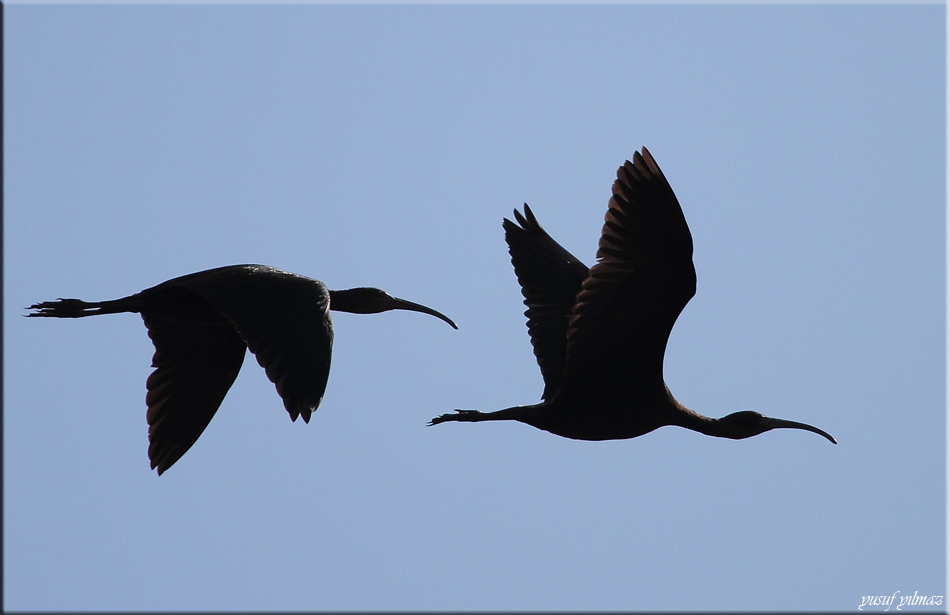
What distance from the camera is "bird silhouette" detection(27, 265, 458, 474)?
35.5ft

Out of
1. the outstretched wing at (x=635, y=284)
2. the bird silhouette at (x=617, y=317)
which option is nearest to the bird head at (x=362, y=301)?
the bird silhouette at (x=617, y=317)

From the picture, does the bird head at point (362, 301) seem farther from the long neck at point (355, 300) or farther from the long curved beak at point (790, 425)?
the long curved beak at point (790, 425)

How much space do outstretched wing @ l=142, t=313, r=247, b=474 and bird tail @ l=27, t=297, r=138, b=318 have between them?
601mm

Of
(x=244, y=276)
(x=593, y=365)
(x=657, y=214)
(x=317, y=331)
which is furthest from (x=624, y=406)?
(x=244, y=276)

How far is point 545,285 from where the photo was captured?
44.1 feet

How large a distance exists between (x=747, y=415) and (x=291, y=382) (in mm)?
4509

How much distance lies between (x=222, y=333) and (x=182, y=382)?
65 cm

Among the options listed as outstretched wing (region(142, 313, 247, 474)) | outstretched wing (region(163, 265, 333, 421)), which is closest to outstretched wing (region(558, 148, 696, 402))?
outstretched wing (region(163, 265, 333, 421))

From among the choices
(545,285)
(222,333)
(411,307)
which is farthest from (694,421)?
(222,333)

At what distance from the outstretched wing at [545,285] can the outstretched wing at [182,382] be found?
121 inches

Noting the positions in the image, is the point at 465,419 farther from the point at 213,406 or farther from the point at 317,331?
the point at 213,406

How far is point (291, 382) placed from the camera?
1070cm

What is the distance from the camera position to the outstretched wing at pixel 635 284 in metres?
10.4

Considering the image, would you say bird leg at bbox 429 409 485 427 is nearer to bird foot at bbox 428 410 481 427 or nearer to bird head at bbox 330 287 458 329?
bird foot at bbox 428 410 481 427
